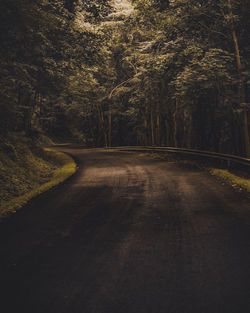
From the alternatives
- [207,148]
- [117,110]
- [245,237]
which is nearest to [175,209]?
[245,237]

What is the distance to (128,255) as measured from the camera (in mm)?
4574

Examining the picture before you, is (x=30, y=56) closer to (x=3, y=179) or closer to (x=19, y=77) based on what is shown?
(x=19, y=77)

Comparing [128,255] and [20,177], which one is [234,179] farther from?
[20,177]

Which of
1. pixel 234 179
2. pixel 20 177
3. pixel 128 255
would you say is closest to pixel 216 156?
pixel 234 179

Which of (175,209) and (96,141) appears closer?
(175,209)

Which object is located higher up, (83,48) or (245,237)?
(83,48)

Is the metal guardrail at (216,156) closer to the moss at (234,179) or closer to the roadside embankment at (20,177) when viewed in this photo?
the moss at (234,179)

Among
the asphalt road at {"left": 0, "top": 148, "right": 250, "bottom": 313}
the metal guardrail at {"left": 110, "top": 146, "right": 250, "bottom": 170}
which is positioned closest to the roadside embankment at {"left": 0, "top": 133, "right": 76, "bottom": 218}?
the asphalt road at {"left": 0, "top": 148, "right": 250, "bottom": 313}

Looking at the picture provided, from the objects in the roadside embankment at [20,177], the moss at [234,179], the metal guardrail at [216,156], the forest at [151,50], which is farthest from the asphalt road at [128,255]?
the forest at [151,50]

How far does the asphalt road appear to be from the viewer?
3.31 m

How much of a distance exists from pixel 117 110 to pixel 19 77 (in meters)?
23.6

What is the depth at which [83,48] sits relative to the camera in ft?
54.3

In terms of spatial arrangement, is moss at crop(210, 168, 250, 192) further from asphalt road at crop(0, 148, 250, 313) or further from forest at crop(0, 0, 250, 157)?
forest at crop(0, 0, 250, 157)

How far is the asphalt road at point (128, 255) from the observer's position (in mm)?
3311
